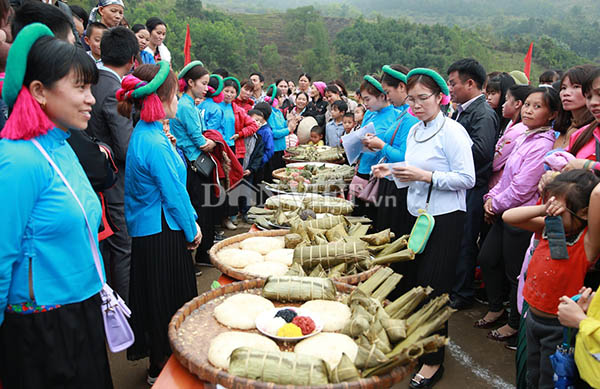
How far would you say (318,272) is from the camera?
230 centimetres

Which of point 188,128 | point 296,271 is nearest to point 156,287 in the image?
point 296,271

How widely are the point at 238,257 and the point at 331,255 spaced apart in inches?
21.2

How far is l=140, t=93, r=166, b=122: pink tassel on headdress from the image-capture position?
2.42 m

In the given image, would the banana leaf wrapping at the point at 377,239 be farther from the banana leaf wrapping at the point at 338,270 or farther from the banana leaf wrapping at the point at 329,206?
the banana leaf wrapping at the point at 329,206

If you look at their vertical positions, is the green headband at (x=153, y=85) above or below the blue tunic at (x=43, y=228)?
above

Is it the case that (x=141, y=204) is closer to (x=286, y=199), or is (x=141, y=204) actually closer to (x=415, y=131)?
(x=286, y=199)

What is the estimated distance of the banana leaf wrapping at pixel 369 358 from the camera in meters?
1.40

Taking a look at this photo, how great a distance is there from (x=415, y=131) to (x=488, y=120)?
0.99m

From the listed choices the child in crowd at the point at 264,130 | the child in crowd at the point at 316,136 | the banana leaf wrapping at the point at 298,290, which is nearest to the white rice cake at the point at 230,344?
the banana leaf wrapping at the point at 298,290

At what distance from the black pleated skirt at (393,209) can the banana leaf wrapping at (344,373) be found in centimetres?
198

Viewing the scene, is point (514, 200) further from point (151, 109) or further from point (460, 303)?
point (151, 109)

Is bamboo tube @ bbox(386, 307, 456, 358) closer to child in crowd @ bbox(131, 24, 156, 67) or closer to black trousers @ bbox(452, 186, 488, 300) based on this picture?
black trousers @ bbox(452, 186, 488, 300)

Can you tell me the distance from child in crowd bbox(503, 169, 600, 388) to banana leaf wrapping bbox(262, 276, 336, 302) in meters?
0.98

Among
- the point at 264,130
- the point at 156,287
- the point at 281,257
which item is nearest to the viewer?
the point at 281,257
